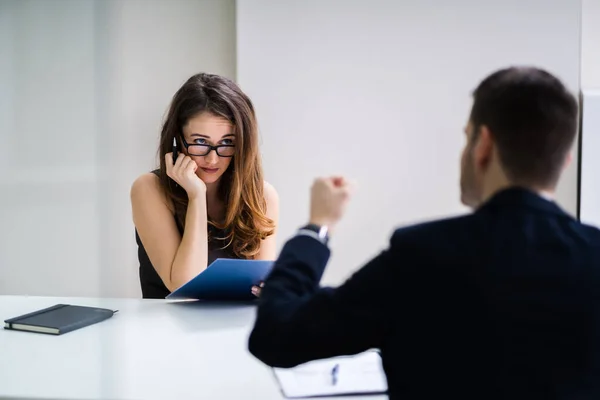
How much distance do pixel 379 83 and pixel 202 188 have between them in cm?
113

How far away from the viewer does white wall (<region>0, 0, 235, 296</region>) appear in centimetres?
292

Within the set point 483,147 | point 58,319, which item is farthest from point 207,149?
point 483,147

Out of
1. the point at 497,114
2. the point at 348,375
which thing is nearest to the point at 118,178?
the point at 348,375

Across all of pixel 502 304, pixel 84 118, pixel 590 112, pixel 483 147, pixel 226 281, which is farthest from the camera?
pixel 84 118

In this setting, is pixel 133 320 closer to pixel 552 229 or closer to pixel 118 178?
pixel 552 229

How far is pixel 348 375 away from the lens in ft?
3.47

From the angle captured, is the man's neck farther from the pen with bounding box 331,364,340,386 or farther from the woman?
the woman

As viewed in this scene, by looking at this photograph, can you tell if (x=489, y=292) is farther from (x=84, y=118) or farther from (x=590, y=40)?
(x=84, y=118)

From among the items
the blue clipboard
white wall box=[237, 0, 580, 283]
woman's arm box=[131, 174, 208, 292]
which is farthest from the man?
white wall box=[237, 0, 580, 283]

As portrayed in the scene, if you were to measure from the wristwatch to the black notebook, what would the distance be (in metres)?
0.71

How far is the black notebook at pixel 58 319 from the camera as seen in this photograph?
1.33 metres

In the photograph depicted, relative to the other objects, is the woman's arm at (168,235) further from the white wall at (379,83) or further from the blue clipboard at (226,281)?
the white wall at (379,83)

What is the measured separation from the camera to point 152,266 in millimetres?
1989

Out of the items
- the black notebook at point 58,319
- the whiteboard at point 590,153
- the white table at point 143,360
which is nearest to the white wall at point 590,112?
the whiteboard at point 590,153
